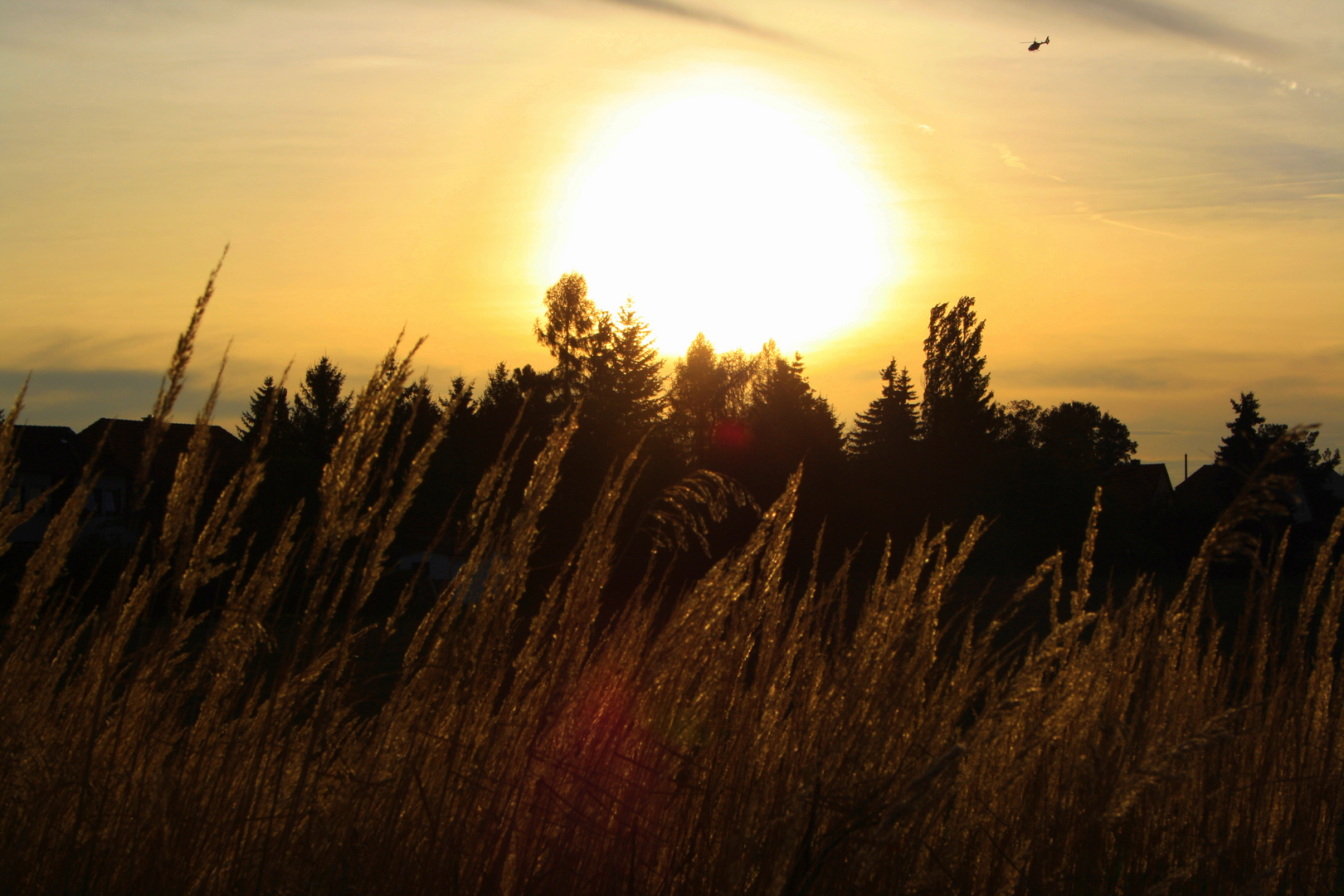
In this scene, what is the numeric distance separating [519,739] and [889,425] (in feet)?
124

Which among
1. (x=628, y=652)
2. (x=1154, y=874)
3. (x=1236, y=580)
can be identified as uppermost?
(x=1236, y=580)

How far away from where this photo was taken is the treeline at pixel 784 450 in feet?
81.9

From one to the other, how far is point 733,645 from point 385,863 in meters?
0.81

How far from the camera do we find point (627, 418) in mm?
39375

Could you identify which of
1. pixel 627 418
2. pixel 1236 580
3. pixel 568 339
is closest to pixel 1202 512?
pixel 1236 580

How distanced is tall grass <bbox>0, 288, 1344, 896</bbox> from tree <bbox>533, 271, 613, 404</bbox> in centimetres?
3961

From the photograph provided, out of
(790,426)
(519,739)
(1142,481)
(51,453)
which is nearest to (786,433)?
(790,426)

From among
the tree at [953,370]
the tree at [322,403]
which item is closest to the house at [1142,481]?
the tree at [953,370]

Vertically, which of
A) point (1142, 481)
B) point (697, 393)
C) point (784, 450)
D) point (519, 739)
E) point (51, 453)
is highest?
point (1142, 481)

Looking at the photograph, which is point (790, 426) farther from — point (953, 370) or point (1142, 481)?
point (1142, 481)

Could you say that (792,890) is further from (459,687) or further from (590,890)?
(459,687)

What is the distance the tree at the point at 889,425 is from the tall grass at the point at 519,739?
3132 centimetres

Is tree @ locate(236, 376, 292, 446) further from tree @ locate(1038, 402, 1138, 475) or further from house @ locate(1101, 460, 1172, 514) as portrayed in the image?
tree @ locate(1038, 402, 1138, 475)

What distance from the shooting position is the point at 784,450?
29797 mm
